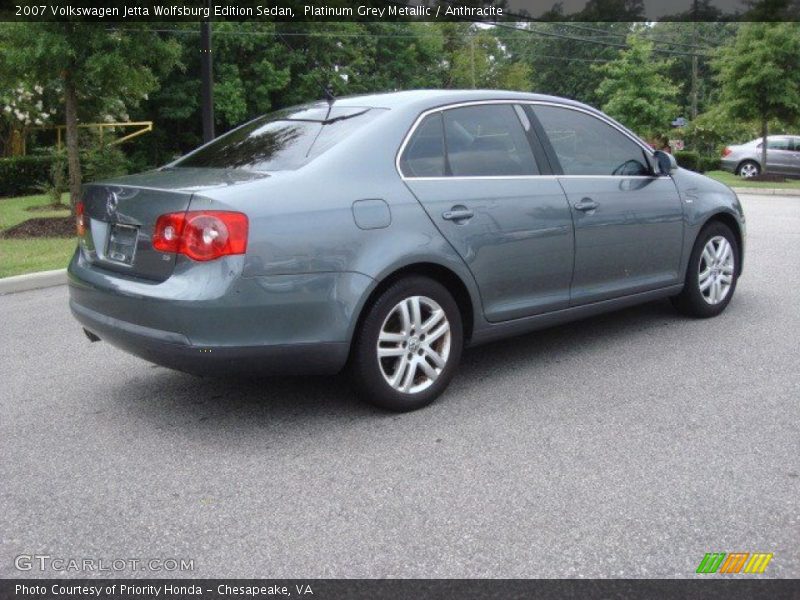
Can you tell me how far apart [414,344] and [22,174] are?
1982 centimetres

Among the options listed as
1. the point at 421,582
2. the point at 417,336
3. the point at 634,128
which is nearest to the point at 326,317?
the point at 417,336

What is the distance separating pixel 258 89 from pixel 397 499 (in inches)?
1257

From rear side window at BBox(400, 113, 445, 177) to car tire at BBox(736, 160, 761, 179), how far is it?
2853cm

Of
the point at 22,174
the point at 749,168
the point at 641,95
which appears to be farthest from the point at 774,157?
the point at 22,174

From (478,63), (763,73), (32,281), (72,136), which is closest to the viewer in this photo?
(32,281)

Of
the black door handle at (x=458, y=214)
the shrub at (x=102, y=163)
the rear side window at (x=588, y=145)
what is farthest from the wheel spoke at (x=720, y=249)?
the shrub at (x=102, y=163)

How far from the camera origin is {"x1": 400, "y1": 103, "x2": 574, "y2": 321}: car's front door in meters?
4.78

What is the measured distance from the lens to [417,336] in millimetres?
4613

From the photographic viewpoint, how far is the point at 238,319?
4.05 metres

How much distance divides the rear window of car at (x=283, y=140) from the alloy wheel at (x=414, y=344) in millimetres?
928

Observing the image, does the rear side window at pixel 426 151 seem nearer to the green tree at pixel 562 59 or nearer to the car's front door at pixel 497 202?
the car's front door at pixel 497 202

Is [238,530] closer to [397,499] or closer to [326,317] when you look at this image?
[397,499]

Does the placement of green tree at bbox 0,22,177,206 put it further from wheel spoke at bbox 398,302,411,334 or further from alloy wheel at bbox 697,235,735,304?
wheel spoke at bbox 398,302,411,334

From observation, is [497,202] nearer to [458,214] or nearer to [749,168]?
[458,214]
